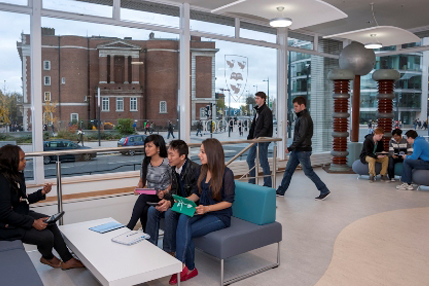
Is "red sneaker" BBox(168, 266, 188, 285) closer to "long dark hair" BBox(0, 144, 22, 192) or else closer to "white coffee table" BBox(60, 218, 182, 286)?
"white coffee table" BBox(60, 218, 182, 286)

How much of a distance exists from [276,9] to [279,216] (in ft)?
10.2

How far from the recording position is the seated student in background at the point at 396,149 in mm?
8109

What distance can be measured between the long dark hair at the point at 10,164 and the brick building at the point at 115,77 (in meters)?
3.16

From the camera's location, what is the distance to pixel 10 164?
343 cm

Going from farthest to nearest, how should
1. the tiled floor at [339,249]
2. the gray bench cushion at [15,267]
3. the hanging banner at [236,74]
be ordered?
the hanging banner at [236,74] < the tiled floor at [339,249] < the gray bench cushion at [15,267]

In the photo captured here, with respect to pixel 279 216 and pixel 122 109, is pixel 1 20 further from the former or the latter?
pixel 279 216

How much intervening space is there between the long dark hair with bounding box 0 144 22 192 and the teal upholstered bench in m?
Answer: 1.68

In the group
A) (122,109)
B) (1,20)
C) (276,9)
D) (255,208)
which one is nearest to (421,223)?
(255,208)

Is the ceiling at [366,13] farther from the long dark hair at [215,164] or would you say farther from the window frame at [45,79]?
the long dark hair at [215,164]

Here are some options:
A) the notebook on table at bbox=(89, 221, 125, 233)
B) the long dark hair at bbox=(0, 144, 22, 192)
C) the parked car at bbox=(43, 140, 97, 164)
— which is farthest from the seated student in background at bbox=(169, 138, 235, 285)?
the parked car at bbox=(43, 140, 97, 164)

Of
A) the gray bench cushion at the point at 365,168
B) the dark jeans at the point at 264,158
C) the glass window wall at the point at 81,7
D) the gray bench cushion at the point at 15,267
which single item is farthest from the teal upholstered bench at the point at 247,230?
the gray bench cushion at the point at 365,168

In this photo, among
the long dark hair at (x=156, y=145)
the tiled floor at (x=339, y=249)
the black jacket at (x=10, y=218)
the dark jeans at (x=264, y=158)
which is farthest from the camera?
the dark jeans at (x=264, y=158)

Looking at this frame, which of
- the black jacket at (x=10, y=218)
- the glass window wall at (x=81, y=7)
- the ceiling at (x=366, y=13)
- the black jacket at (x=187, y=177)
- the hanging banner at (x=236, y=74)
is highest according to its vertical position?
the ceiling at (x=366, y=13)

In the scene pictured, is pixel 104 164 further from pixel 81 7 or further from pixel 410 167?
pixel 410 167
